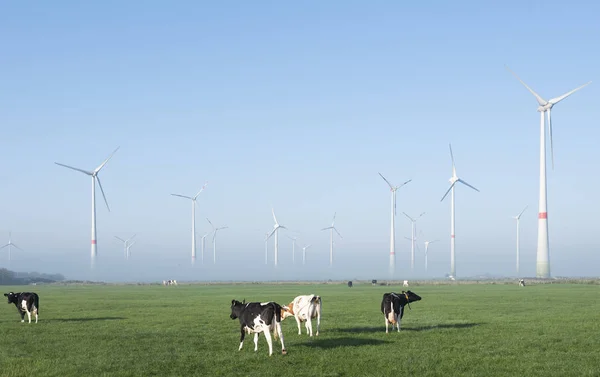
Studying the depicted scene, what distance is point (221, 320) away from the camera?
32.2m

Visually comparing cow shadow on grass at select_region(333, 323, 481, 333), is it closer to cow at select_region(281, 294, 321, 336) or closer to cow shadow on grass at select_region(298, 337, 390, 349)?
cow at select_region(281, 294, 321, 336)

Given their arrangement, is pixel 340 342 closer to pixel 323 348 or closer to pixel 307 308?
pixel 323 348

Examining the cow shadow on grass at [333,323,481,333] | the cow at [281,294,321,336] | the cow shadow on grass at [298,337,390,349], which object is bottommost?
the cow shadow on grass at [333,323,481,333]

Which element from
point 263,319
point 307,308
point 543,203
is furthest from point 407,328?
point 543,203

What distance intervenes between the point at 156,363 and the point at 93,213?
127 m

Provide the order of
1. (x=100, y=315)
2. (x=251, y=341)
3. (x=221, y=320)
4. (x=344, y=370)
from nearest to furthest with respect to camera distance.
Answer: (x=344, y=370) < (x=251, y=341) < (x=221, y=320) < (x=100, y=315)

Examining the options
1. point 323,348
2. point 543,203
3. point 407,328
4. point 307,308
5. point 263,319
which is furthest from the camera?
point 543,203

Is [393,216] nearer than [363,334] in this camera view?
No

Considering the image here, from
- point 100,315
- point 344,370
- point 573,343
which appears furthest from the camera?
point 100,315

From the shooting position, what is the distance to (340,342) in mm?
22609

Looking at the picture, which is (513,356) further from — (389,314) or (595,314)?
(595,314)

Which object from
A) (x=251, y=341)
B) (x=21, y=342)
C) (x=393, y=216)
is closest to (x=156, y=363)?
(x=251, y=341)

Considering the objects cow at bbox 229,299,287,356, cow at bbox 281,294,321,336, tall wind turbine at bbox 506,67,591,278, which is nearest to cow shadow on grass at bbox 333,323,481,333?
cow at bbox 281,294,321,336

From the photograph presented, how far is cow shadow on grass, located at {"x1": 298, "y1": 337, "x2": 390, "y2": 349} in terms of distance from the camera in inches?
861
